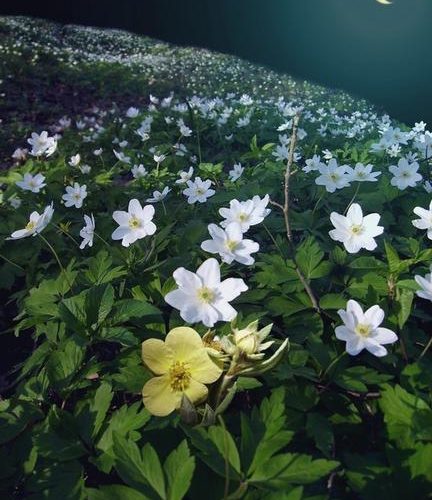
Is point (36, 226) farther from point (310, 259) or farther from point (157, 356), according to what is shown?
point (310, 259)

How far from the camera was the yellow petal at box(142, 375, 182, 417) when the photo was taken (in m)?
1.06

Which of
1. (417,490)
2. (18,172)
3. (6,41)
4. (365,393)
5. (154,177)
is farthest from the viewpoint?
(6,41)

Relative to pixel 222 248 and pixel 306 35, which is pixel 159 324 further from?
pixel 306 35

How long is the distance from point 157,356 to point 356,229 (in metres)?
0.86

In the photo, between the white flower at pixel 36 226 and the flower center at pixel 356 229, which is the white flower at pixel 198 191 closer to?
the white flower at pixel 36 226

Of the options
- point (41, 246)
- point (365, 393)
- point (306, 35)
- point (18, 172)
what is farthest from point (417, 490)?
point (306, 35)

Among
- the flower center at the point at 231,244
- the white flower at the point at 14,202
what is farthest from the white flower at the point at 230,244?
the white flower at the point at 14,202

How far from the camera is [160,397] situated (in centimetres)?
108

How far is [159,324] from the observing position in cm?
142

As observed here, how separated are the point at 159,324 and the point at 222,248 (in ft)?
1.04

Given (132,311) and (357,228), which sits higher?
(357,228)

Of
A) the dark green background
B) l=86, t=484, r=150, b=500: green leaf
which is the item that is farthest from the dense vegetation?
the dark green background

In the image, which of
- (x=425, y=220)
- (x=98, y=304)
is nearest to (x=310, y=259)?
(x=425, y=220)

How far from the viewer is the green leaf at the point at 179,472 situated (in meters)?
0.90
